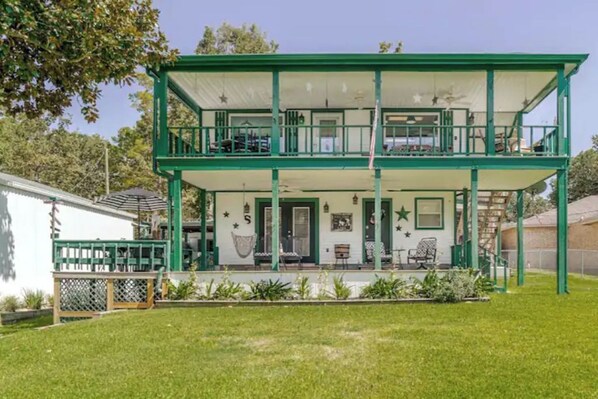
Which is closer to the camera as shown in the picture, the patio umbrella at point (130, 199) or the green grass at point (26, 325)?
the green grass at point (26, 325)

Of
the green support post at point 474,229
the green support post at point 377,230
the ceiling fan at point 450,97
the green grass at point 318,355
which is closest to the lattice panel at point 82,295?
the green grass at point 318,355

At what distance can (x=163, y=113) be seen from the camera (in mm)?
12523

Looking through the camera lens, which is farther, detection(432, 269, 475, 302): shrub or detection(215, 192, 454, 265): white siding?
detection(215, 192, 454, 265): white siding

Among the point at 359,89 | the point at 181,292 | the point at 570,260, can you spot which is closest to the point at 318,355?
the point at 181,292

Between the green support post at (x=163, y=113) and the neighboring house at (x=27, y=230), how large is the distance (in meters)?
4.06

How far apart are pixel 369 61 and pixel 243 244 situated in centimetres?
594

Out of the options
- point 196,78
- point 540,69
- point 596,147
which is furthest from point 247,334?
point 596,147

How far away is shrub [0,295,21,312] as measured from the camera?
1263cm

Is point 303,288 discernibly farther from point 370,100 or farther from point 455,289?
point 370,100

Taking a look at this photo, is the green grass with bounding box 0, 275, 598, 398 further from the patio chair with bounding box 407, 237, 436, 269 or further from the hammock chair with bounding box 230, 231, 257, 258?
the patio chair with bounding box 407, 237, 436, 269

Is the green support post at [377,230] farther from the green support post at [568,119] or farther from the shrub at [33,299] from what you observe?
the shrub at [33,299]

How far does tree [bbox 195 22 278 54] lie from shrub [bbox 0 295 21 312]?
22.3 m

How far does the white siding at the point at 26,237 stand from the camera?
A: 1315cm

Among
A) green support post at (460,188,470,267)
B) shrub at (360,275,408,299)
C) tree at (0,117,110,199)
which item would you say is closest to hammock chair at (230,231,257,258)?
shrub at (360,275,408,299)
